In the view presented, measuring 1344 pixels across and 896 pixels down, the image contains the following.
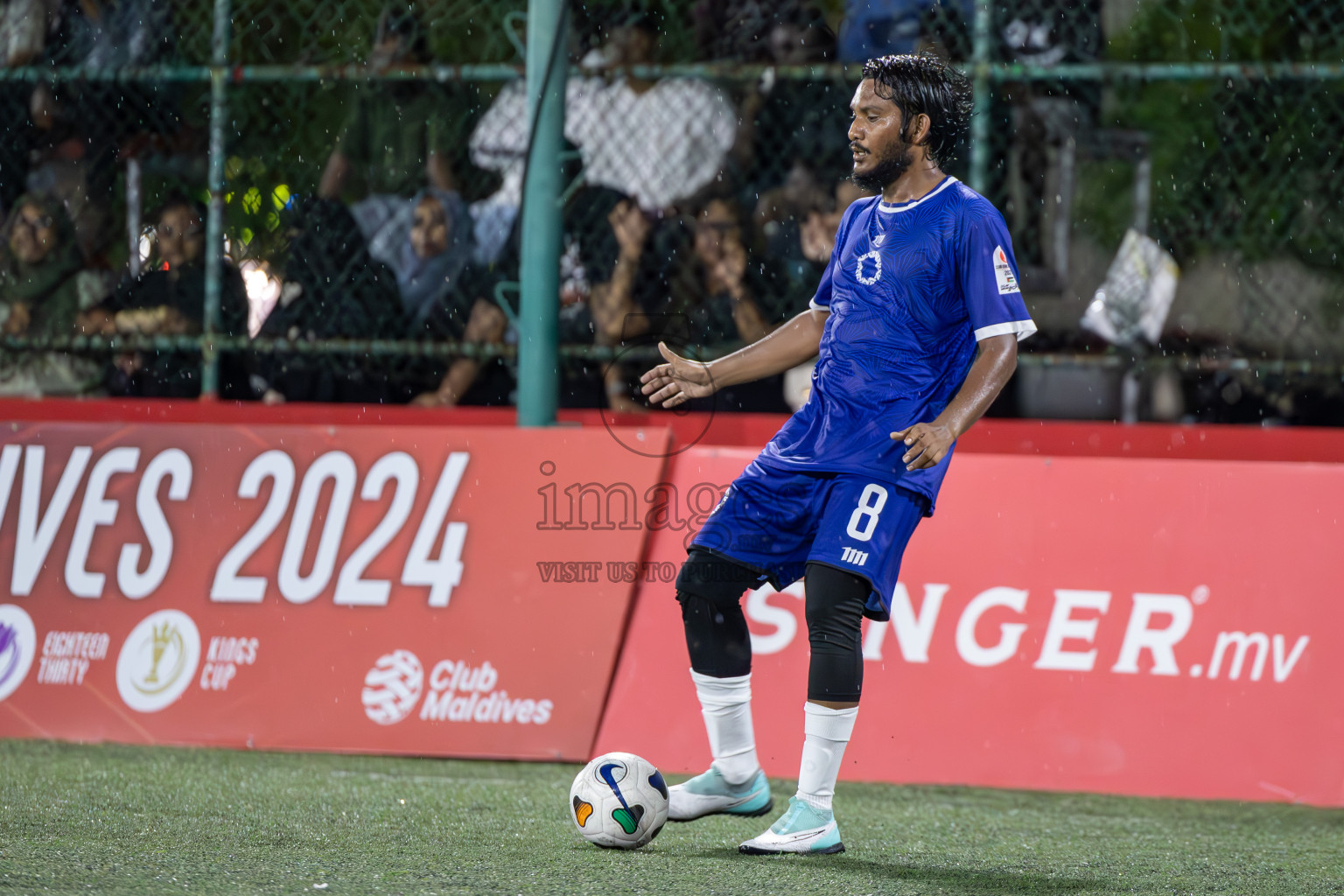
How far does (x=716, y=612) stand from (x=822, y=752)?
1.51 ft

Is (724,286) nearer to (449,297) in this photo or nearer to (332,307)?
(449,297)

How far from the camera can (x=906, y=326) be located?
3.76 meters

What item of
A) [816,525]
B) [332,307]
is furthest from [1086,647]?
[332,307]

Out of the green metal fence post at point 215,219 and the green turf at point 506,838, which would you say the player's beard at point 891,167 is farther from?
the green metal fence post at point 215,219

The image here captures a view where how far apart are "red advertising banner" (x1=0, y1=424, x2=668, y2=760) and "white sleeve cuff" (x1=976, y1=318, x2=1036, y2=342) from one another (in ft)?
5.91

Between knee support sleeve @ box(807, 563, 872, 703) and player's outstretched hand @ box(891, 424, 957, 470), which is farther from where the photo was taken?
knee support sleeve @ box(807, 563, 872, 703)

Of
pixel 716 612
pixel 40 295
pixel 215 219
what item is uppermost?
pixel 215 219

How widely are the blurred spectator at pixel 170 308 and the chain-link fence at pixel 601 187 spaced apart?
13 millimetres

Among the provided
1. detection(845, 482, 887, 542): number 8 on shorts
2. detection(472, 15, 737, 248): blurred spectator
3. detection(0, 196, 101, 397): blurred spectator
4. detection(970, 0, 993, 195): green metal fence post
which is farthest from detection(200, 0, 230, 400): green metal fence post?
detection(845, 482, 887, 542): number 8 on shorts

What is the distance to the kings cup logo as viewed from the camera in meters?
5.07

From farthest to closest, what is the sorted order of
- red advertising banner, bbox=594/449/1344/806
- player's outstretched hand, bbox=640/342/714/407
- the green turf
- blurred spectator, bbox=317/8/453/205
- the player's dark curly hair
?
1. blurred spectator, bbox=317/8/453/205
2. red advertising banner, bbox=594/449/1344/806
3. player's outstretched hand, bbox=640/342/714/407
4. the player's dark curly hair
5. the green turf

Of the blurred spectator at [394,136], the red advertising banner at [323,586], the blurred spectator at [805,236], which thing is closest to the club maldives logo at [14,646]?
the red advertising banner at [323,586]

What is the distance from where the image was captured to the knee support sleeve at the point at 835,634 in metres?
3.65

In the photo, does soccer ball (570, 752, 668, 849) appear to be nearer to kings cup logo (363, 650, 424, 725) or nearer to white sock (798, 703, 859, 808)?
white sock (798, 703, 859, 808)
